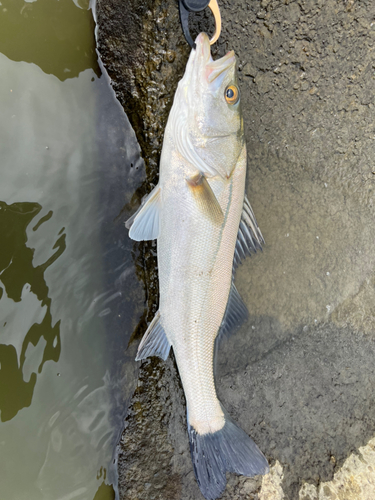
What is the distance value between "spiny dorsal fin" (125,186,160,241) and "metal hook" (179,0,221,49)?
892 millimetres

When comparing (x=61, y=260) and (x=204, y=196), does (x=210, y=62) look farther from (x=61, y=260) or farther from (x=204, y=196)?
(x=61, y=260)

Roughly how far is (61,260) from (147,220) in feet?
2.02

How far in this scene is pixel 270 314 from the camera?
2.25 m

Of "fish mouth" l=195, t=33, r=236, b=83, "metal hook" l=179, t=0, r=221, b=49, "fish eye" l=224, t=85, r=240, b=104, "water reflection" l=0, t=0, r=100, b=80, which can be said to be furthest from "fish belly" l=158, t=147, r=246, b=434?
"water reflection" l=0, t=0, r=100, b=80

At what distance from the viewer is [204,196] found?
1.73m

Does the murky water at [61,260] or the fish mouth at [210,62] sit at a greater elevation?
the fish mouth at [210,62]

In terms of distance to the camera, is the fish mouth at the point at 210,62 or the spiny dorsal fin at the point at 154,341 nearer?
the fish mouth at the point at 210,62

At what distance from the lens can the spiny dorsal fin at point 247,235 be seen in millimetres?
1895

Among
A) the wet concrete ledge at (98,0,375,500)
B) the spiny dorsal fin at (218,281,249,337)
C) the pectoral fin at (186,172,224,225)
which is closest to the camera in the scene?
the pectoral fin at (186,172,224,225)

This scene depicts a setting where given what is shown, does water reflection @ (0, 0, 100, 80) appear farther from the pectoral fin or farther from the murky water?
the pectoral fin

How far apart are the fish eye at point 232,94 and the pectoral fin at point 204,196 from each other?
44 cm

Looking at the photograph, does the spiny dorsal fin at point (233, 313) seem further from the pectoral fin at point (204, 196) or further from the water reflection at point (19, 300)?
the water reflection at point (19, 300)

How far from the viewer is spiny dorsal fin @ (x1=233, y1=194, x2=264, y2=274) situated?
1.89 metres

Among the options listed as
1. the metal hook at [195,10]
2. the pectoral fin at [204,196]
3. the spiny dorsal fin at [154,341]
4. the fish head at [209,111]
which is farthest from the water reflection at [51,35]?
the spiny dorsal fin at [154,341]
